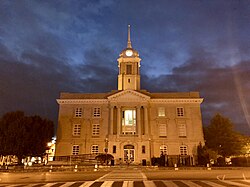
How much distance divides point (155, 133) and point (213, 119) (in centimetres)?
1383

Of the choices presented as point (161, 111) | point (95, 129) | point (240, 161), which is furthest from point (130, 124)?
point (240, 161)

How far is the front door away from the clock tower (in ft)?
42.2

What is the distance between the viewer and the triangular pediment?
148 feet

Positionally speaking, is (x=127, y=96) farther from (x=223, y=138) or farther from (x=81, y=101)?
(x=223, y=138)

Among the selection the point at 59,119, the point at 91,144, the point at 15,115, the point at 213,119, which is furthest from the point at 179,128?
the point at 15,115

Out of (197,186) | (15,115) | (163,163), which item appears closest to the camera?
(197,186)

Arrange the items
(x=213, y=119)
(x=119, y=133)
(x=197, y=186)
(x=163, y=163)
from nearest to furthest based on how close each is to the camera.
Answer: (x=197, y=186)
(x=163, y=163)
(x=119, y=133)
(x=213, y=119)

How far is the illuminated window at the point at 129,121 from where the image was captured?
45356mm

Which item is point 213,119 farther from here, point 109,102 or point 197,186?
point 197,186

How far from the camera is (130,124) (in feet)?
151

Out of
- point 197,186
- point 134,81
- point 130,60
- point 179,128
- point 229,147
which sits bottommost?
point 197,186

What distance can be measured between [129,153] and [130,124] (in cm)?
569

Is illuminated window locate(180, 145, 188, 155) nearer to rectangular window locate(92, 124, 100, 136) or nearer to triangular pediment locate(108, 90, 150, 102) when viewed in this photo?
triangular pediment locate(108, 90, 150, 102)

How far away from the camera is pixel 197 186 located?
38.2 feet
